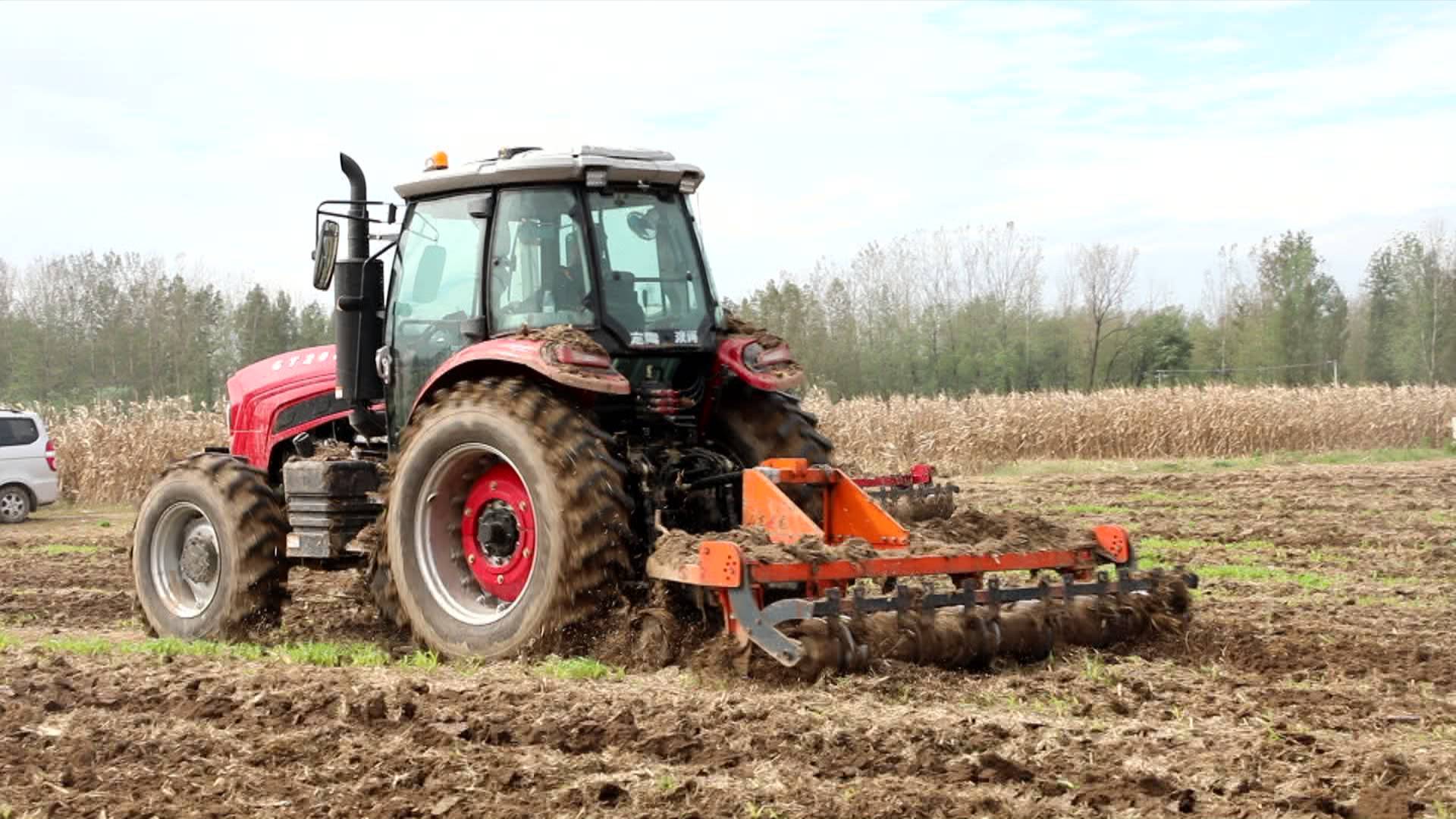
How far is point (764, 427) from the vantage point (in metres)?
8.43

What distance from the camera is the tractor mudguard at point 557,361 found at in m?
7.18

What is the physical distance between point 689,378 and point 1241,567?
5243 millimetres

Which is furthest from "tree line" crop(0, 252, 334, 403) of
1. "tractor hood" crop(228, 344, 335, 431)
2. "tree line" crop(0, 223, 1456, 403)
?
"tractor hood" crop(228, 344, 335, 431)

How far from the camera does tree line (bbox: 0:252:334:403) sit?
43.2 metres

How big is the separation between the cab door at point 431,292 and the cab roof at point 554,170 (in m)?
0.10

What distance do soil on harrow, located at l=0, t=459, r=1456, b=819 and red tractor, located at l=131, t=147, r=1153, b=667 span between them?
371 mm

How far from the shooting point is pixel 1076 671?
266 inches

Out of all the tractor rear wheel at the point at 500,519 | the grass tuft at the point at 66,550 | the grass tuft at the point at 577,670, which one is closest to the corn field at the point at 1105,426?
the grass tuft at the point at 66,550

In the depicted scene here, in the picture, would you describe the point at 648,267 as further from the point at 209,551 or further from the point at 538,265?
the point at 209,551

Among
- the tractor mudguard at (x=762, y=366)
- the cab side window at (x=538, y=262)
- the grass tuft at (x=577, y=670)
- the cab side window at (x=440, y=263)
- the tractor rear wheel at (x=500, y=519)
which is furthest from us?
the cab side window at (x=440, y=263)

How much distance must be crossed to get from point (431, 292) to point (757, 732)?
385 centimetres

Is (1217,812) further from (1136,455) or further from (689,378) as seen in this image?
(1136,455)

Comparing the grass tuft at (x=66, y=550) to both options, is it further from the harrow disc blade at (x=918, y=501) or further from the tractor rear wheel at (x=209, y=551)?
the harrow disc blade at (x=918, y=501)

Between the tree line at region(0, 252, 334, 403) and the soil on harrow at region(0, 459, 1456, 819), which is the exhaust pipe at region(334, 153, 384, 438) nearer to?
the soil on harrow at region(0, 459, 1456, 819)
